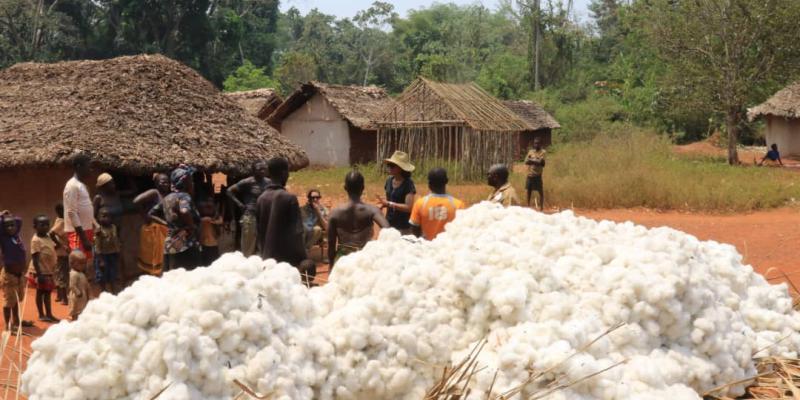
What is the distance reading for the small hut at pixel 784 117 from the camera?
25.0 m

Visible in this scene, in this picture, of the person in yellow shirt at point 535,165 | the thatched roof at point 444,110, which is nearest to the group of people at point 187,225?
the person in yellow shirt at point 535,165

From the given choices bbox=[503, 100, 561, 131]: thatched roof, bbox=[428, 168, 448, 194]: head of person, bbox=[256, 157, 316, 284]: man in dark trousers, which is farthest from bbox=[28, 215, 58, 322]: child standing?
bbox=[503, 100, 561, 131]: thatched roof

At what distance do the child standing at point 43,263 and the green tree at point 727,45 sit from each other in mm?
20792

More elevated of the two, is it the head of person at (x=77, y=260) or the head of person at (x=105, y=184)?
the head of person at (x=105, y=184)

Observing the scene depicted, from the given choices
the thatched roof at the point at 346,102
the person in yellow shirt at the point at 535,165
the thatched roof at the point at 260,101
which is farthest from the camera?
the thatched roof at the point at 260,101

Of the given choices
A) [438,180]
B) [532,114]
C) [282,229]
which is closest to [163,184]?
[282,229]

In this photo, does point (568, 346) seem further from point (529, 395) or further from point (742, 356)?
point (742, 356)

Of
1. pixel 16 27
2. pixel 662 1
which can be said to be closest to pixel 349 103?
pixel 662 1

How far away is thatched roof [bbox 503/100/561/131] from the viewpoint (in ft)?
99.6

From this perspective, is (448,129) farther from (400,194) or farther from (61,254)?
(400,194)

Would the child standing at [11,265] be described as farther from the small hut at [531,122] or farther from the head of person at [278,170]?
the small hut at [531,122]

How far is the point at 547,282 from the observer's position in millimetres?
2592

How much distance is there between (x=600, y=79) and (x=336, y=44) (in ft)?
82.6

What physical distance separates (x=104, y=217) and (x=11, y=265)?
0.92m
